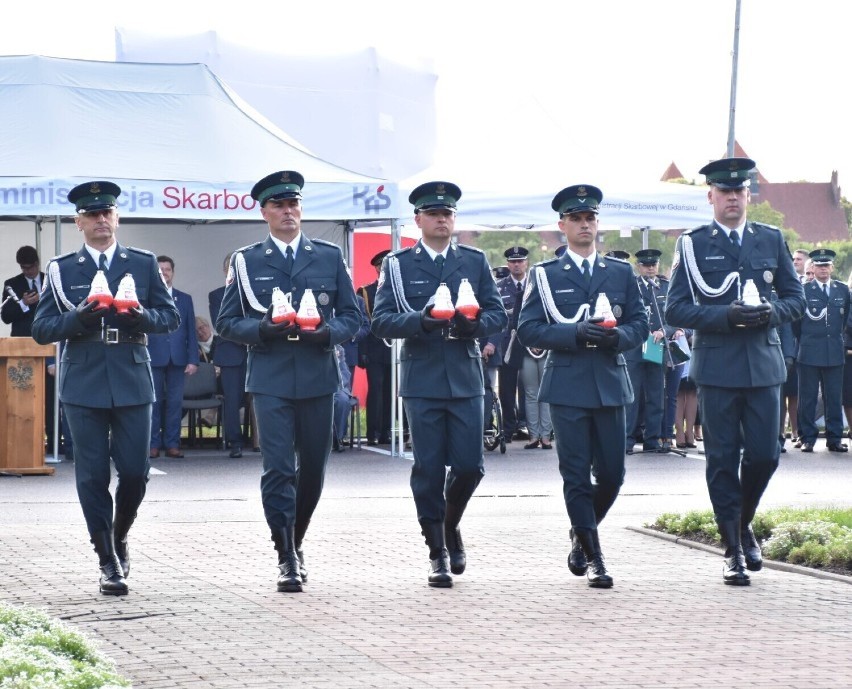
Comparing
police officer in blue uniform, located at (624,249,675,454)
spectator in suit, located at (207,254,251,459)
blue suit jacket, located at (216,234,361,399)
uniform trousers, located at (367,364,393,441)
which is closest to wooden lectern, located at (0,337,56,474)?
spectator in suit, located at (207,254,251,459)

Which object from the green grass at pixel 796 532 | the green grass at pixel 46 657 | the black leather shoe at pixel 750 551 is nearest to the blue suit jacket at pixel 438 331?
the black leather shoe at pixel 750 551

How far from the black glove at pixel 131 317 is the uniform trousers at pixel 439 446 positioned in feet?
5.08

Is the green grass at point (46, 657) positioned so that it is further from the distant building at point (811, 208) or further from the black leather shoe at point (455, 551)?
the distant building at point (811, 208)

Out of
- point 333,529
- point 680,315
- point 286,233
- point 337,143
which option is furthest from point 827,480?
point 337,143

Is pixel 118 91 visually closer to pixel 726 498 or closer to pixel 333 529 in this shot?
pixel 333 529

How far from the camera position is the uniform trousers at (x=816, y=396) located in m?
19.3

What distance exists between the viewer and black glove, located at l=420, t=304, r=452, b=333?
8664 mm

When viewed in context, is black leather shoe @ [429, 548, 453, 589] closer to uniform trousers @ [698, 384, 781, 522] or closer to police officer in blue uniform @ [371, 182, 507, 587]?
police officer in blue uniform @ [371, 182, 507, 587]

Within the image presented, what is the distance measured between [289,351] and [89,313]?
108cm

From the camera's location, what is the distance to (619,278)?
29.7 ft

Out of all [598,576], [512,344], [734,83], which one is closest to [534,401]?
[512,344]

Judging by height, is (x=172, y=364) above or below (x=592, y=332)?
below

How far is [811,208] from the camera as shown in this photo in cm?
15788

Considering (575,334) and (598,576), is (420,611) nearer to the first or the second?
(598,576)
